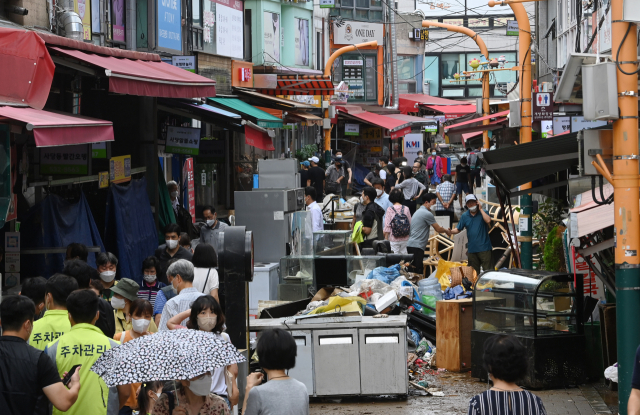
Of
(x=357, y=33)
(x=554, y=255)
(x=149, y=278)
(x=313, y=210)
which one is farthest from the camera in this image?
(x=357, y=33)

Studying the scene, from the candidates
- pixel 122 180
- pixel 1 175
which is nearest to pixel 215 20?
pixel 122 180

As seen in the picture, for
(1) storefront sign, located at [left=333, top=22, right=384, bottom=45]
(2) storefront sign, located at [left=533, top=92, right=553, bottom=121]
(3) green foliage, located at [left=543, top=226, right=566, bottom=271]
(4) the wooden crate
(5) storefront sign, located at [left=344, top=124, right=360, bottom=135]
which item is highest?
(1) storefront sign, located at [left=333, top=22, right=384, bottom=45]

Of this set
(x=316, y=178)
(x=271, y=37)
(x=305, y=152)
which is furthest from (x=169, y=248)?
(x=305, y=152)

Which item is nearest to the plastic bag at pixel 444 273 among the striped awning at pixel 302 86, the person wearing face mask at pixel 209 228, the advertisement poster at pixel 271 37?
the person wearing face mask at pixel 209 228

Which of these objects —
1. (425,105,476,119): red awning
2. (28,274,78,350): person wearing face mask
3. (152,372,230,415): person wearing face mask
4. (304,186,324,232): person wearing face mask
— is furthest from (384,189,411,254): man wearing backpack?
(425,105,476,119): red awning

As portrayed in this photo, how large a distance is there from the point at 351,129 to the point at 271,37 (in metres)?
13.4

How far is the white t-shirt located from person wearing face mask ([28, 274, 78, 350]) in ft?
9.45

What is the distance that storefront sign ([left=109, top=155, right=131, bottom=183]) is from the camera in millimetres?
13445

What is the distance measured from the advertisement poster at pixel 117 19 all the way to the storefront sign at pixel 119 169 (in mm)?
3728

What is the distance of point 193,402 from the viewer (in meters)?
4.93

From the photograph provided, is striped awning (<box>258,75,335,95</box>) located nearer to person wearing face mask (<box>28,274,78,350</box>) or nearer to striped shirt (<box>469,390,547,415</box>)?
person wearing face mask (<box>28,274,78,350</box>)

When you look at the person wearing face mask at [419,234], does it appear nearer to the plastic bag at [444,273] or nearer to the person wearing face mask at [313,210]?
the plastic bag at [444,273]

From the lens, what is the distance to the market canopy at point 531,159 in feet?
30.1

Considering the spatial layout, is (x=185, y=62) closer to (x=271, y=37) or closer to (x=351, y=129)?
(x=271, y=37)
